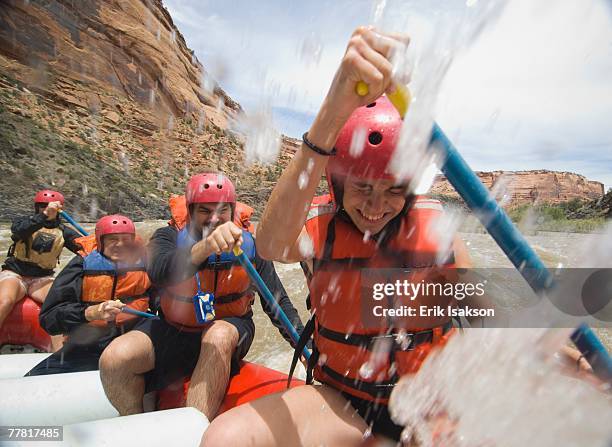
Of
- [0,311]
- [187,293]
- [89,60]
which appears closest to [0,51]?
[89,60]

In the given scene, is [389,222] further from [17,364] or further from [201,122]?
[201,122]

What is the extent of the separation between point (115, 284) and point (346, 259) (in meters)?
2.23

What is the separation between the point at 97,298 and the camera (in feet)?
9.63

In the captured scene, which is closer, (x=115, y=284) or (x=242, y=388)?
(x=242, y=388)

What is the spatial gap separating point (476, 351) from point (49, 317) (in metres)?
2.65

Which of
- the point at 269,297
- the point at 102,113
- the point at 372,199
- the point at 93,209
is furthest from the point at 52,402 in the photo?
the point at 102,113

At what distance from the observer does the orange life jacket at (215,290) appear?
2338 millimetres

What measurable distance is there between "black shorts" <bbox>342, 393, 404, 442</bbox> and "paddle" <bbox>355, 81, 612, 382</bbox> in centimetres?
61

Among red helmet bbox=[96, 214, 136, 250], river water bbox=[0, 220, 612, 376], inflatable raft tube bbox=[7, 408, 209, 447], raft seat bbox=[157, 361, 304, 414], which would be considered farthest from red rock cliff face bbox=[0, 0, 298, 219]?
inflatable raft tube bbox=[7, 408, 209, 447]

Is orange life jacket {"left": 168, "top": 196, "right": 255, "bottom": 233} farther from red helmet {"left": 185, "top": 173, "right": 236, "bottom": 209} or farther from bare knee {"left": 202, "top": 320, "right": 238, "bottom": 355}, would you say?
bare knee {"left": 202, "top": 320, "right": 238, "bottom": 355}

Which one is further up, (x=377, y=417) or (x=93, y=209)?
(x=377, y=417)

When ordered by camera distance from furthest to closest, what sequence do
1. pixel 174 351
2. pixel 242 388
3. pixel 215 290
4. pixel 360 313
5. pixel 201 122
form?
pixel 201 122, pixel 215 290, pixel 174 351, pixel 242 388, pixel 360 313

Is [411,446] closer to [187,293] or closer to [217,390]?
[217,390]

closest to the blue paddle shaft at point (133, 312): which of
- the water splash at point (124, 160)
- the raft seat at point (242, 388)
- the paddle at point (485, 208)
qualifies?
the raft seat at point (242, 388)
